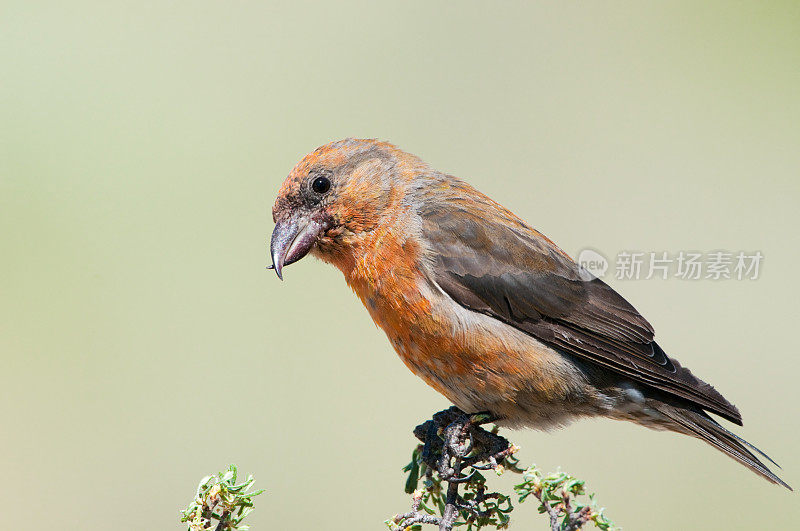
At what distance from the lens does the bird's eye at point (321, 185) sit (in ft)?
9.89

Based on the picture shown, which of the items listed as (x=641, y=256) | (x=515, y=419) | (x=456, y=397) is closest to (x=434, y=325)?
(x=456, y=397)

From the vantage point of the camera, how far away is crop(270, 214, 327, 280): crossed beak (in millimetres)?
2906

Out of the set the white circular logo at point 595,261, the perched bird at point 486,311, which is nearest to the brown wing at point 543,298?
the perched bird at point 486,311

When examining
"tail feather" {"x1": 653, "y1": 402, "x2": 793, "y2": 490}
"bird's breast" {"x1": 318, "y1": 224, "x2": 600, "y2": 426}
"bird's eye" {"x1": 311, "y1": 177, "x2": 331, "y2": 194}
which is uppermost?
"bird's eye" {"x1": 311, "y1": 177, "x2": 331, "y2": 194}

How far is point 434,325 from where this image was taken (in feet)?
9.27

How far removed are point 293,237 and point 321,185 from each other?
0.79 feet

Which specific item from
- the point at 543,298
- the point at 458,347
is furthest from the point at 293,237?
the point at 543,298

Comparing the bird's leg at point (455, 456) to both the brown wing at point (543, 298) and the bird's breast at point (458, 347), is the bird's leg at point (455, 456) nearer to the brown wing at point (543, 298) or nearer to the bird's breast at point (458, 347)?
the bird's breast at point (458, 347)

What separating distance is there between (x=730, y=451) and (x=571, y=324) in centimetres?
74

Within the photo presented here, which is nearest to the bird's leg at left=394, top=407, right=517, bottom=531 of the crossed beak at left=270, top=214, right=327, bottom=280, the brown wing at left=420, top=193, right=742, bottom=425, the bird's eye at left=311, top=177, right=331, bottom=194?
the brown wing at left=420, top=193, right=742, bottom=425

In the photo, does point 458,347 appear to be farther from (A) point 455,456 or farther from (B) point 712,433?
(B) point 712,433

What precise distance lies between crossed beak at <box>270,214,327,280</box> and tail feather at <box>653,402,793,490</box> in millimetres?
1476

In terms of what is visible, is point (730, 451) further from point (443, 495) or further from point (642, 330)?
point (443, 495)

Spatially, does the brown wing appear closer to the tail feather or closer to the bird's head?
the tail feather
